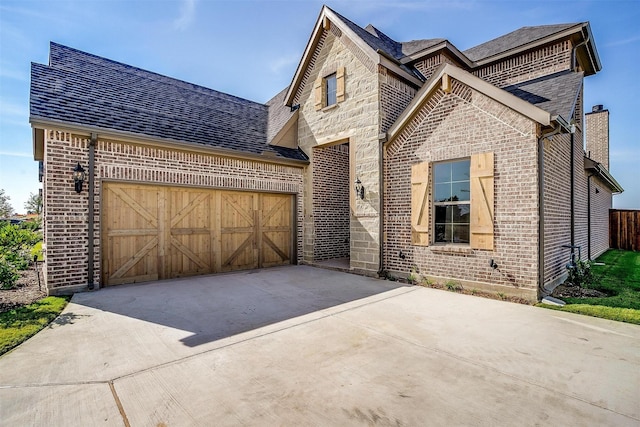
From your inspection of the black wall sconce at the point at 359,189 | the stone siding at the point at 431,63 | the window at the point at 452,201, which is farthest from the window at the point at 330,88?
the window at the point at 452,201

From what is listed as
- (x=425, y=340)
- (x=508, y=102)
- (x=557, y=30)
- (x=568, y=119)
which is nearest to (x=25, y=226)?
(x=425, y=340)

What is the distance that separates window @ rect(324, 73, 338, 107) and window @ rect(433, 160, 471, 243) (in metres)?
4.21

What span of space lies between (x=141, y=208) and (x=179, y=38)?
17.1 feet

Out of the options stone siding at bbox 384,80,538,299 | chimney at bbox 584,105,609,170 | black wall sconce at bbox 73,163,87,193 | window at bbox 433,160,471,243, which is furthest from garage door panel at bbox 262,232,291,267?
chimney at bbox 584,105,609,170

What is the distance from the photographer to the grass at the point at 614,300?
16.1 feet

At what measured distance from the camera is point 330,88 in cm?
980

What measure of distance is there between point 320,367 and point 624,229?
1978 cm

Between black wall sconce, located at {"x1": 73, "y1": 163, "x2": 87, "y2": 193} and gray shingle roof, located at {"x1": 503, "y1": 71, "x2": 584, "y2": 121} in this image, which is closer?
gray shingle roof, located at {"x1": 503, "y1": 71, "x2": 584, "y2": 121}

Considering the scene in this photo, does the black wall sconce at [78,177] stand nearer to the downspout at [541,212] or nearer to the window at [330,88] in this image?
the window at [330,88]

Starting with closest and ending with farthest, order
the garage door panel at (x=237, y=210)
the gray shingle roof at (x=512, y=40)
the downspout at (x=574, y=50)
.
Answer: the downspout at (x=574, y=50)
the garage door panel at (x=237, y=210)
the gray shingle roof at (x=512, y=40)

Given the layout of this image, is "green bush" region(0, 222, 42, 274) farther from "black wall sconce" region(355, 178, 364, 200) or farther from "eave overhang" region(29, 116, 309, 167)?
"black wall sconce" region(355, 178, 364, 200)

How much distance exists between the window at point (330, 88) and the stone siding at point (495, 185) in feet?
9.48

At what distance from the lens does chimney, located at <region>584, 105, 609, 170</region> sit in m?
17.6

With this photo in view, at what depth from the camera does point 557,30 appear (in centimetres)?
877
